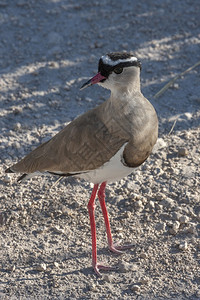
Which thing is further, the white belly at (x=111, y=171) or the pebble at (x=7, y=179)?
the pebble at (x=7, y=179)

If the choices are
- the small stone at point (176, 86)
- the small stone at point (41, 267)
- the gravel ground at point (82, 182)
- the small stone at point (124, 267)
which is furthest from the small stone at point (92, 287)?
the small stone at point (176, 86)

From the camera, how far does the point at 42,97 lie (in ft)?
21.6

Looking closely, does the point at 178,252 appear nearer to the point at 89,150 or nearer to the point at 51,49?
the point at 89,150

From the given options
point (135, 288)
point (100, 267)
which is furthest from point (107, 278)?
point (135, 288)

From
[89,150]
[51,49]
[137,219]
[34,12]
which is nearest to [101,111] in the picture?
[89,150]

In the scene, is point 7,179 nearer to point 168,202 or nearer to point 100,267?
point 100,267

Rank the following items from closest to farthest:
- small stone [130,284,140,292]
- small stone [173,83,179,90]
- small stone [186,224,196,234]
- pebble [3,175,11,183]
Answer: small stone [130,284,140,292], small stone [186,224,196,234], pebble [3,175,11,183], small stone [173,83,179,90]

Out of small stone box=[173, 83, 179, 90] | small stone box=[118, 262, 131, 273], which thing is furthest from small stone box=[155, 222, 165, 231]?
small stone box=[173, 83, 179, 90]

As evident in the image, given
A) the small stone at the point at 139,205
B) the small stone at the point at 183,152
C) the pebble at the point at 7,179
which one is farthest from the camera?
the small stone at the point at 183,152

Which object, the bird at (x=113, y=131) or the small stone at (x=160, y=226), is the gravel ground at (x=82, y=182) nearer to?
the small stone at (x=160, y=226)

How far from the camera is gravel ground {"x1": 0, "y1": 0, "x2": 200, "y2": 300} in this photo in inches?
178

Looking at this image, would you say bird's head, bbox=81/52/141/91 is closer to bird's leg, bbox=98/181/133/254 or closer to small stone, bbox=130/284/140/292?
bird's leg, bbox=98/181/133/254

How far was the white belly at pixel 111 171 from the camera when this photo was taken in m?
4.12

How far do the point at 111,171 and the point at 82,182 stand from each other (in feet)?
4.34
